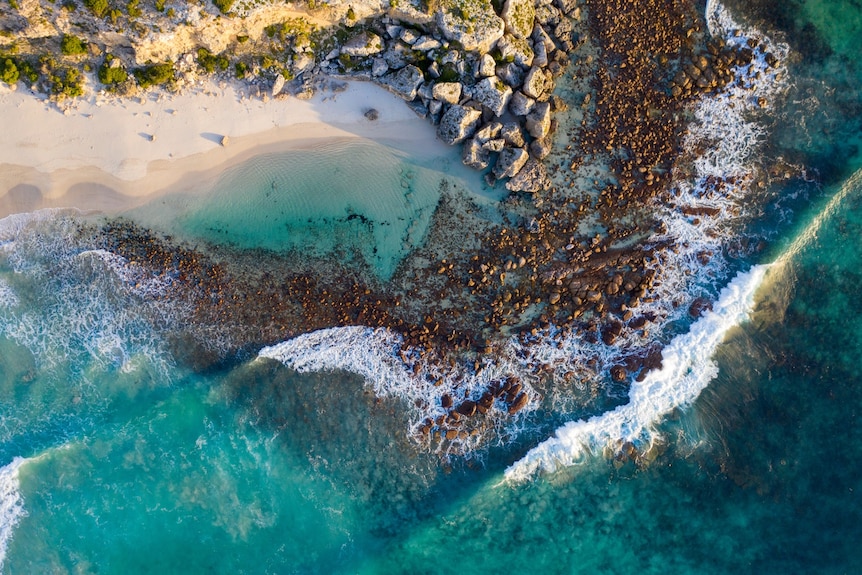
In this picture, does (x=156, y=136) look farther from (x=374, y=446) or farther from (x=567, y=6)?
(x=567, y=6)

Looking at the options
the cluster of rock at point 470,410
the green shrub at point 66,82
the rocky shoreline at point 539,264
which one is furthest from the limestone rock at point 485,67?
the green shrub at point 66,82

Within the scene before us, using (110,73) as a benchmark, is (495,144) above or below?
above

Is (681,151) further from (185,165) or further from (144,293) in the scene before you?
(144,293)

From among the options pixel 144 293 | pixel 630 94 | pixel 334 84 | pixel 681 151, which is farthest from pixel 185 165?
pixel 681 151

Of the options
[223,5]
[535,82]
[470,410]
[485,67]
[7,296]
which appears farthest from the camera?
[470,410]

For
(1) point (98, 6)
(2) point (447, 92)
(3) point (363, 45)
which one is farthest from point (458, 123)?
(1) point (98, 6)

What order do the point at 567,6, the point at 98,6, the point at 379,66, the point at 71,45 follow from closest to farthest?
1. the point at 98,6
2. the point at 71,45
3. the point at 379,66
4. the point at 567,6

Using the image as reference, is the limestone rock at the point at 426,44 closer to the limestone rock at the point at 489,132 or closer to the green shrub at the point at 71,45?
the limestone rock at the point at 489,132
